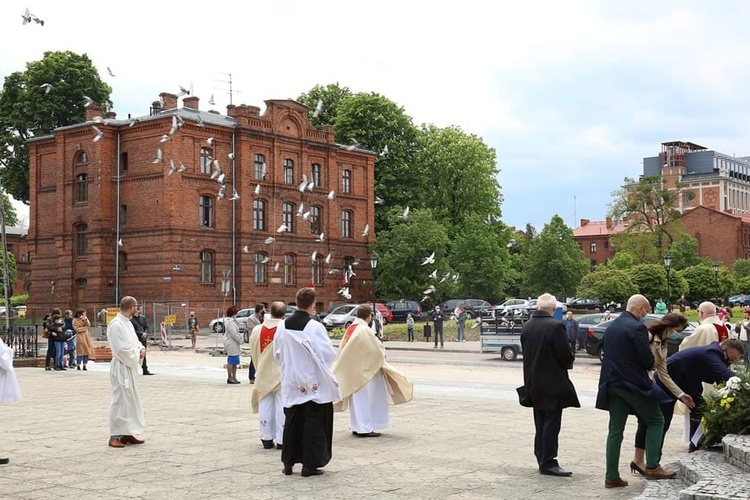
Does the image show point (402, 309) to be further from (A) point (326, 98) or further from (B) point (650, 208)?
(B) point (650, 208)

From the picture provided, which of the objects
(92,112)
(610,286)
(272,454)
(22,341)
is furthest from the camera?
(92,112)

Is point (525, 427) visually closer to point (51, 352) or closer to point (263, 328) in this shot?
point (263, 328)

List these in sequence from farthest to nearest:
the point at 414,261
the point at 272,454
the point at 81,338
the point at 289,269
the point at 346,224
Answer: the point at 346,224, the point at 414,261, the point at 289,269, the point at 81,338, the point at 272,454

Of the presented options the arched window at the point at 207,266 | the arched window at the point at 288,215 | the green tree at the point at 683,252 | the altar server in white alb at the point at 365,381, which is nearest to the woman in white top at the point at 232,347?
the altar server in white alb at the point at 365,381

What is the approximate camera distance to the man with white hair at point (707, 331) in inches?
440

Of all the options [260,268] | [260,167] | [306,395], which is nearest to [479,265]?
[260,268]

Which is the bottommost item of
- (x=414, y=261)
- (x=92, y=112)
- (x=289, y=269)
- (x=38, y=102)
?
(x=289, y=269)

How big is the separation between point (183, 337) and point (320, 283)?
14.6 metres

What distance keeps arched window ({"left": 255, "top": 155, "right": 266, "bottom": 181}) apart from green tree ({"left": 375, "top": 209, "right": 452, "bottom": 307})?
958cm

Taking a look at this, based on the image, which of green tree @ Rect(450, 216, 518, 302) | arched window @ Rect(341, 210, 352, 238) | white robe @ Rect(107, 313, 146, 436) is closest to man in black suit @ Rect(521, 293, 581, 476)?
white robe @ Rect(107, 313, 146, 436)

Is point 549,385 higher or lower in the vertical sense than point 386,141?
lower

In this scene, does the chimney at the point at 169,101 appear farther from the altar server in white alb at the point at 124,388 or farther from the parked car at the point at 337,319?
the altar server in white alb at the point at 124,388

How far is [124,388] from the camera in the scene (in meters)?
11.5

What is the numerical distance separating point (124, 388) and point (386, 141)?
55.3 m
